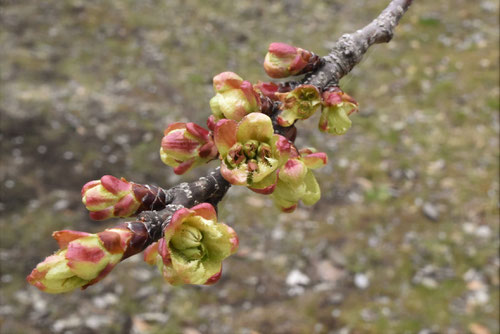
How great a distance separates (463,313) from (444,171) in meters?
1.56

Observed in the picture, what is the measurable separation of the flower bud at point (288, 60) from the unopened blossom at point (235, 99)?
0.18m

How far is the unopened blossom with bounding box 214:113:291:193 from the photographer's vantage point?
72 cm

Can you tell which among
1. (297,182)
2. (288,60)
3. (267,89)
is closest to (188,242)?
(297,182)

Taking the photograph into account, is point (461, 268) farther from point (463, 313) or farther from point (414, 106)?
point (414, 106)

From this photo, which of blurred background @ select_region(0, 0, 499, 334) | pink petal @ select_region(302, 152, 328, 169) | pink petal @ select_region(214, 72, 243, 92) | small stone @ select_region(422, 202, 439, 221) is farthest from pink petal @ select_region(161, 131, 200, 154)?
small stone @ select_region(422, 202, 439, 221)

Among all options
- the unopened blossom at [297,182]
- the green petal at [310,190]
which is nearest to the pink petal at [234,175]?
the unopened blossom at [297,182]

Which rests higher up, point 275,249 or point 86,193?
point 86,193

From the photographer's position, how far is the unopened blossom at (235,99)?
841 mm

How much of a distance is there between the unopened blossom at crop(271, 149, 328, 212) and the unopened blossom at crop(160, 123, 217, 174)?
0.15m

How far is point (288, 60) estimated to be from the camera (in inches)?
40.2

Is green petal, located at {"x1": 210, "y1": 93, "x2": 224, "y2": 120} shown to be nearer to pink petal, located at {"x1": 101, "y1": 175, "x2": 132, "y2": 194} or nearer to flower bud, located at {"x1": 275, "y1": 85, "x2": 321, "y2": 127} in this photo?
flower bud, located at {"x1": 275, "y1": 85, "x2": 321, "y2": 127}

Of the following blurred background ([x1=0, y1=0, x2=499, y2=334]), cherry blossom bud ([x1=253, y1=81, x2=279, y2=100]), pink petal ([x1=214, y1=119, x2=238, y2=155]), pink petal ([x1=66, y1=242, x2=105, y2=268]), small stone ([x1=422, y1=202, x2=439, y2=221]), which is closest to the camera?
pink petal ([x1=66, y1=242, x2=105, y2=268])

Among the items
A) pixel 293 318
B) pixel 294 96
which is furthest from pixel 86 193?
pixel 293 318

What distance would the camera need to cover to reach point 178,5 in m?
6.97
